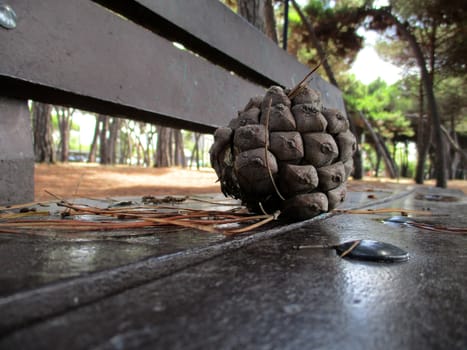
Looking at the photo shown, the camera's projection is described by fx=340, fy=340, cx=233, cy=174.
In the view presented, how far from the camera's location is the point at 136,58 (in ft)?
5.04

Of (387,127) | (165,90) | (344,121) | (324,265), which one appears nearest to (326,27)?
(165,90)

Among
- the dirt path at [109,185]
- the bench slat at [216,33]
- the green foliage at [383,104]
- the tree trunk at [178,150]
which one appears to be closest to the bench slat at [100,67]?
the bench slat at [216,33]

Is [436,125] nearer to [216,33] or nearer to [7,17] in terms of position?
[216,33]

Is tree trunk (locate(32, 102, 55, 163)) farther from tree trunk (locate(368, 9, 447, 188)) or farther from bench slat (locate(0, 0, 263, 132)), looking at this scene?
tree trunk (locate(368, 9, 447, 188))

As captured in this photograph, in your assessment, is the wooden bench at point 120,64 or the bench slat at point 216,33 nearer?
the wooden bench at point 120,64

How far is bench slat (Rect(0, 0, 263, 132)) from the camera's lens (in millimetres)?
1104

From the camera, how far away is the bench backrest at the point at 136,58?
1.13m

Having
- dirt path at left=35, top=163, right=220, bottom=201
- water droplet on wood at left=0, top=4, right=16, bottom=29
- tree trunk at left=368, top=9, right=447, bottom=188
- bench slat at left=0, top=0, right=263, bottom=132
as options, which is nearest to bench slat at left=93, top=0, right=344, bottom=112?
bench slat at left=0, top=0, right=263, bottom=132

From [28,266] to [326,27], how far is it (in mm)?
8897

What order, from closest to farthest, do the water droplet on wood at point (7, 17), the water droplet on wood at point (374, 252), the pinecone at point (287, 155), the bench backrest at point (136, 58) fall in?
the water droplet on wood at point (374, 252), the pinecone at point (287, 155), the water droplet on wood at point (7, 17), the bench backrest at point (136, 58)

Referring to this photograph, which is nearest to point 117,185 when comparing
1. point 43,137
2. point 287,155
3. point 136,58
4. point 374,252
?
point 136,58

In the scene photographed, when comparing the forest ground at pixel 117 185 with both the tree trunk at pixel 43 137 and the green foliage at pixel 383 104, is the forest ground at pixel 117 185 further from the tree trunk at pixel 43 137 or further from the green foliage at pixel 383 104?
the green foliage at pixel 383 104

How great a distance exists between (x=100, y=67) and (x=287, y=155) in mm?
918

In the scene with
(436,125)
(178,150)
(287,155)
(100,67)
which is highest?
(178,150)
